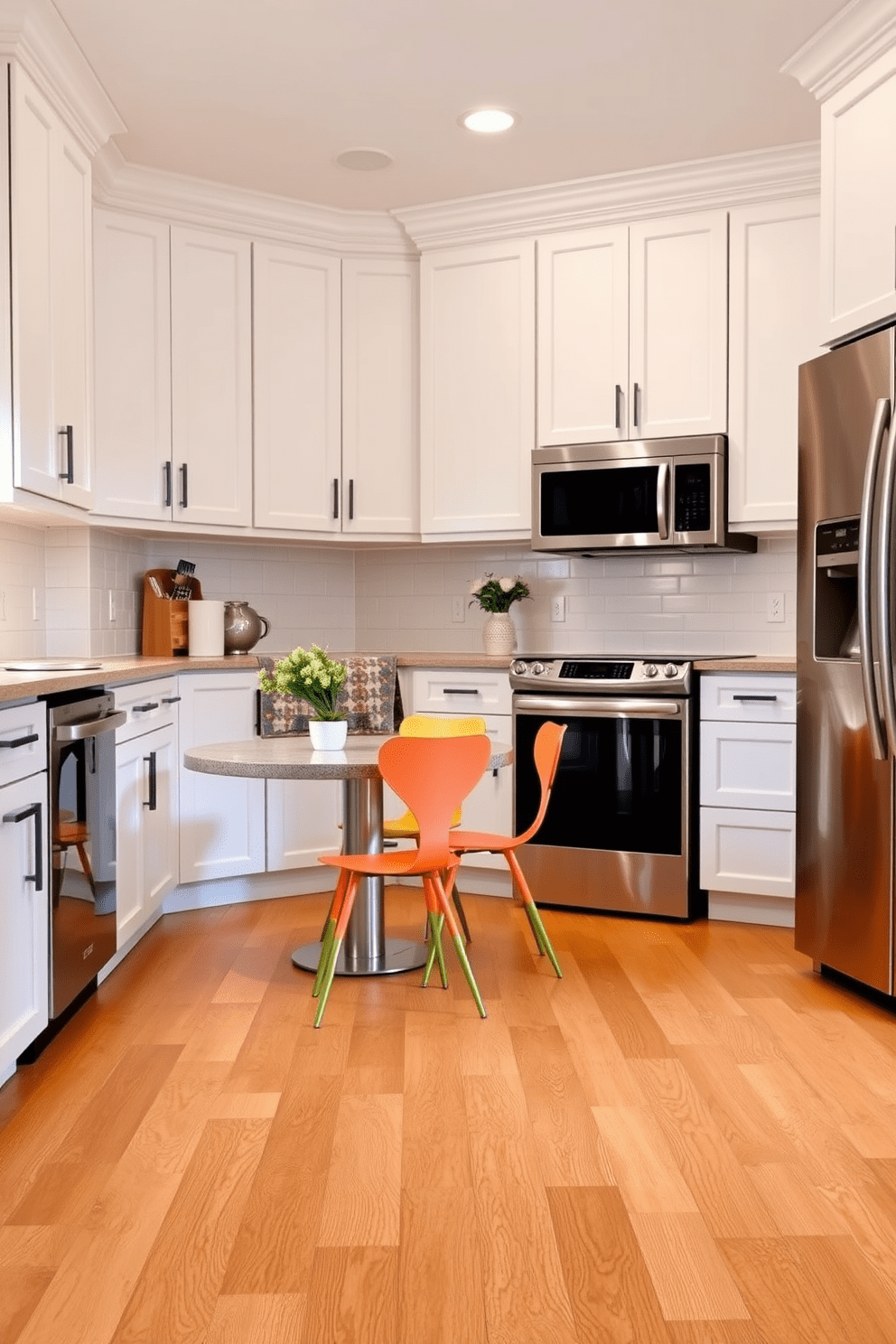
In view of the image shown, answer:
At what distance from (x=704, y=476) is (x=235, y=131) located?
1998mm

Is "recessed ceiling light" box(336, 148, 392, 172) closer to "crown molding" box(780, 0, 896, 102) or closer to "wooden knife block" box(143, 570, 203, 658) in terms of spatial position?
"crown molding" box(780, 0, 896, 102)

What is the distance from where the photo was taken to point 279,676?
3258 mm

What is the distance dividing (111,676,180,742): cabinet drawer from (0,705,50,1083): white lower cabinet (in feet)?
2.39

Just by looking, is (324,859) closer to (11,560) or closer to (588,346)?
(11,560)

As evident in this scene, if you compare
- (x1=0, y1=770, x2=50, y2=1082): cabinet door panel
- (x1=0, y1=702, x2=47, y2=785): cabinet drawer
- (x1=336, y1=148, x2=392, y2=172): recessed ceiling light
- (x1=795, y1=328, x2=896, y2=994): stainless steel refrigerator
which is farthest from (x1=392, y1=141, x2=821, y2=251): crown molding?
(x1=0, y1=770, x2=50, y2=1082): cabinet door panel

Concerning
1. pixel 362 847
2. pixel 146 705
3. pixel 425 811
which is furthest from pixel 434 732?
pixel 146 705

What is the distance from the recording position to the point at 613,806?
429cm

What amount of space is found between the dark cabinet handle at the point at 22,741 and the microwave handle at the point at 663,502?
2.51m

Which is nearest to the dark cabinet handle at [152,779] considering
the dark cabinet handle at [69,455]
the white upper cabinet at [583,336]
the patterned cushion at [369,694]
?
the patterned cushion at [369,694]

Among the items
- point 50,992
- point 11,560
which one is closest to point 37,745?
point 50,992

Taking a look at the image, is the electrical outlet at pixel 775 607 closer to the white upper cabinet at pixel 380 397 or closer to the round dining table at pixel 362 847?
the white upper cabinet at pixel 380 397

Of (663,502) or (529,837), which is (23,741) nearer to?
(529,837)

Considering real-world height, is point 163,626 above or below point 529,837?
above

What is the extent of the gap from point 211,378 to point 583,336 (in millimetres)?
1429
